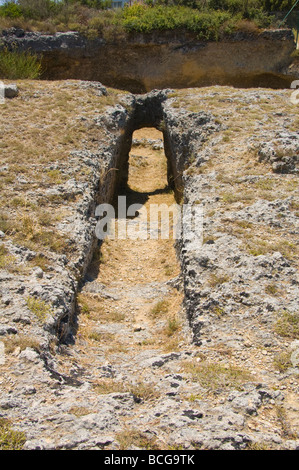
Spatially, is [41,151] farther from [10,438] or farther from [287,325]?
[10,438]

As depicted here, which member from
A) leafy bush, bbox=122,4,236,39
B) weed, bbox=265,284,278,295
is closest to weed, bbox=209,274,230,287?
weed, bbox=265,284,278,295

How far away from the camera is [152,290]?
30.6 feet

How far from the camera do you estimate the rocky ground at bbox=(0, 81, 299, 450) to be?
4570 millimetres

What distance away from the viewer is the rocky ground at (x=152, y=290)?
15.0 ft

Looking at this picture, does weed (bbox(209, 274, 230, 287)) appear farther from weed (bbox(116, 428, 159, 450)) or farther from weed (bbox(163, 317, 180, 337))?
weed (bbox(116, 428, 159, 450))

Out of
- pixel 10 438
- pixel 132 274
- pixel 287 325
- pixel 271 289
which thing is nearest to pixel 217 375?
pixel 287 325

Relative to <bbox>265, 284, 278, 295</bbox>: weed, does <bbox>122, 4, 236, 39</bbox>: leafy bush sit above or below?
above

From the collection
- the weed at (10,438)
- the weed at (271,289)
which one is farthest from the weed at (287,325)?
the weed at (10,438)

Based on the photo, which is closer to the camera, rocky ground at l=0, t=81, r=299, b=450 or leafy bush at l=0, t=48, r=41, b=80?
rocky ground at l=0, t=81, r=299, b=450

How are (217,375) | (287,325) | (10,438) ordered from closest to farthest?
(10,438) → (217,375) → (287,325)

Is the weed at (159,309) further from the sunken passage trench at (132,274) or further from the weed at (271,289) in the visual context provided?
the weed at (271,289)
